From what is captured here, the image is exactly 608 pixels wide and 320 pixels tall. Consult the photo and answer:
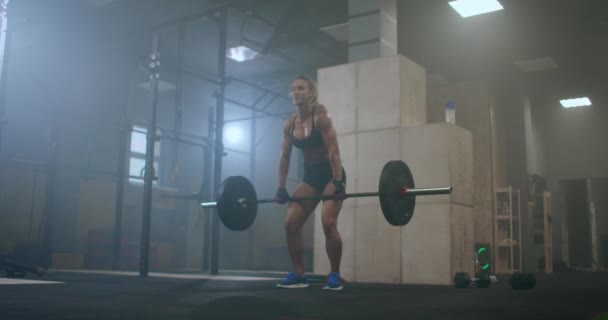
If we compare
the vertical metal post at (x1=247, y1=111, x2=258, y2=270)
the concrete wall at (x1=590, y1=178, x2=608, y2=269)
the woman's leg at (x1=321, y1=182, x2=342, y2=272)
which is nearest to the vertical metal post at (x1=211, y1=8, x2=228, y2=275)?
the woman's leg at (x1=321, y1=182, x2=342, y2=272)

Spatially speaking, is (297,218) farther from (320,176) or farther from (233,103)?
(233,103)

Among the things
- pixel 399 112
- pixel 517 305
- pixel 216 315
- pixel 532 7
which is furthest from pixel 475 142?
pixel 216 315

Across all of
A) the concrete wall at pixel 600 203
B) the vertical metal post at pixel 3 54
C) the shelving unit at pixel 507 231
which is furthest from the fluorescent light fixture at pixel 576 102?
the vertical metal post at pixel 3 54

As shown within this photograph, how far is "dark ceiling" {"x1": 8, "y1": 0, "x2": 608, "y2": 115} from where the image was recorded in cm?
791

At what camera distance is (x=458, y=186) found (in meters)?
5.07

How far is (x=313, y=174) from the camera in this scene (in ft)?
12.5

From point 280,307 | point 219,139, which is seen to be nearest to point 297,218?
point 280,307

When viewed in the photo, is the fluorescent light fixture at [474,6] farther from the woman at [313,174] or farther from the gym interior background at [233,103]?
the woman at [313,174]

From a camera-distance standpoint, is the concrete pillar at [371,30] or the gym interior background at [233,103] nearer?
the concrete pillar at [371,30]

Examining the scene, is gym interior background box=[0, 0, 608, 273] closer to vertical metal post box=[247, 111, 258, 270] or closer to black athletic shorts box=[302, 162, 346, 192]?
vertical metal post box=[247, 111, 258, 270]

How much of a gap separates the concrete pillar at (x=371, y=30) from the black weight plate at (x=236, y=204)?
2.57m

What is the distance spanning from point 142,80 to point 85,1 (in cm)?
269

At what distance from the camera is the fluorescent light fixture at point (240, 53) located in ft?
32.2

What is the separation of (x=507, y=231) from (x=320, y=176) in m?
5.80
